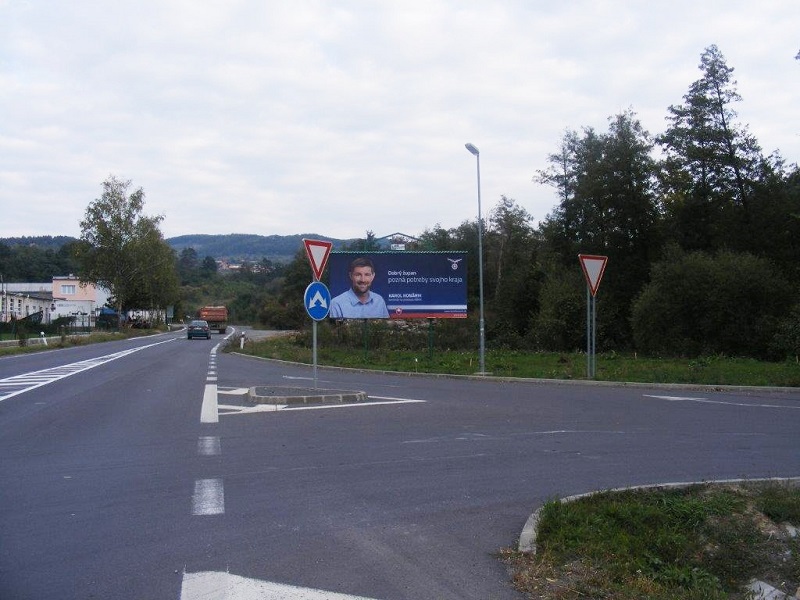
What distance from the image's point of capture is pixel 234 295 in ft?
506

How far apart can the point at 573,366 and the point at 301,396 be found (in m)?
12.4

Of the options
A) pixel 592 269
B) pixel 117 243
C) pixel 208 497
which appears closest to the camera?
pixel 208 497

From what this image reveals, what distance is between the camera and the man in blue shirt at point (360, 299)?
101ft

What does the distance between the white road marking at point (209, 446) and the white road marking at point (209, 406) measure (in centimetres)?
187

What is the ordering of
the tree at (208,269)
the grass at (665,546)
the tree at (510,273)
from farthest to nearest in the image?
the tree at (208,269)
the tree at (510,273)
the grass at (665,546)

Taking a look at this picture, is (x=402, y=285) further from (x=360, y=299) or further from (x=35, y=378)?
(x=35, y=378)

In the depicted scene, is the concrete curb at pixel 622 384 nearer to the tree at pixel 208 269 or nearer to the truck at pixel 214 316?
the truck at pixel 214 316

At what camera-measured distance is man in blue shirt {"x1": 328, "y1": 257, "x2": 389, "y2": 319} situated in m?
30.6

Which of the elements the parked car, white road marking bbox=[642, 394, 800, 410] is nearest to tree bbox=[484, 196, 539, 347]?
the parked car

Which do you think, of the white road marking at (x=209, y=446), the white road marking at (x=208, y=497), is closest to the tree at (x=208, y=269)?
the white road marking at (x=209, y=446)

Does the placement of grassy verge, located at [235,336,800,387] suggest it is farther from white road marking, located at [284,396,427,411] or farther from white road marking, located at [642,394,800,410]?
white road marking, located at [284,396,427,411]

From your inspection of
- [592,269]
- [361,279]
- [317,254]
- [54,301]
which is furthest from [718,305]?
[54,301]

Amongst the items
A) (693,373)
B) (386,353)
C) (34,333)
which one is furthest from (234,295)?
(693,373)

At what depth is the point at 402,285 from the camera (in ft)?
100
